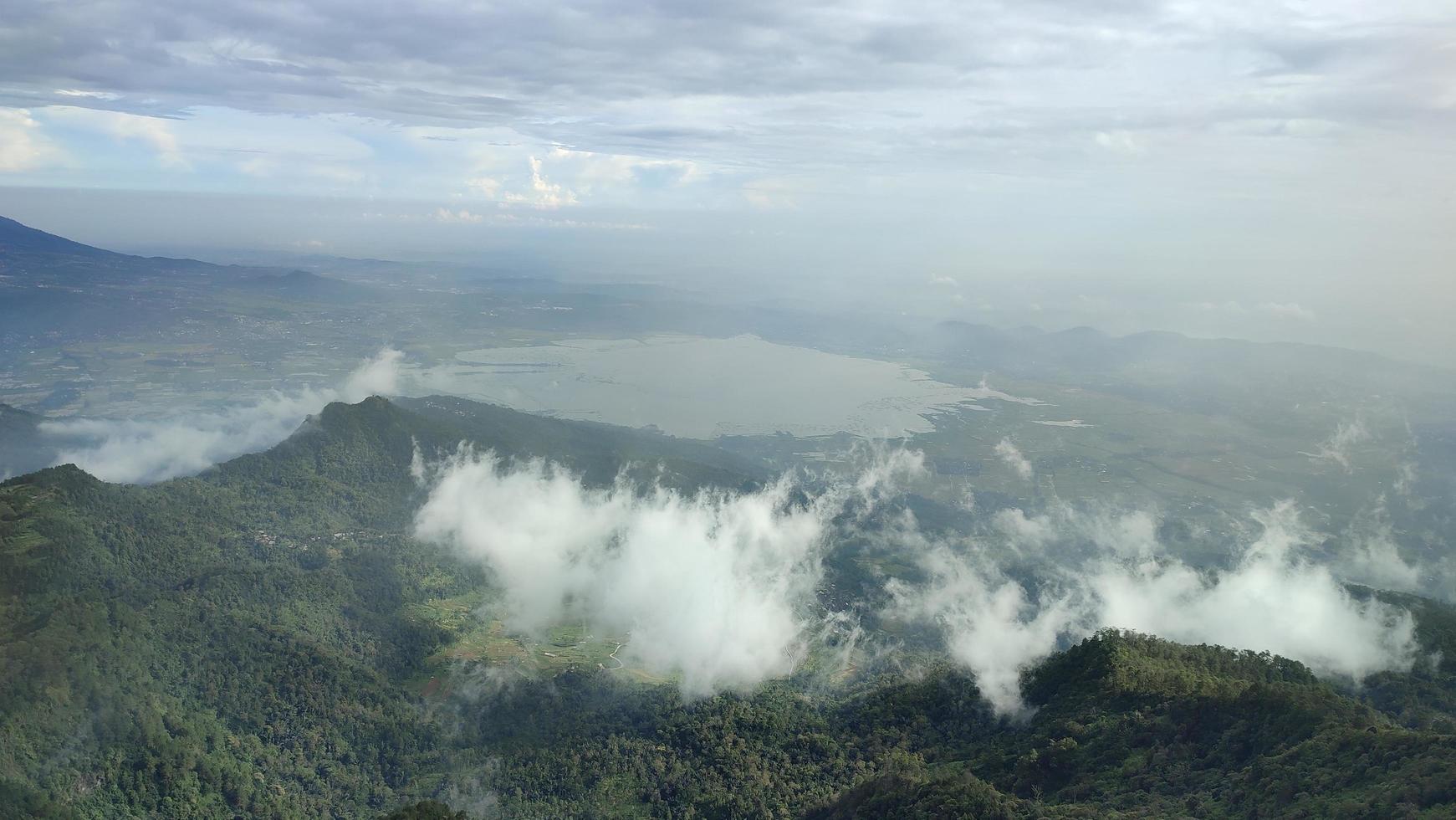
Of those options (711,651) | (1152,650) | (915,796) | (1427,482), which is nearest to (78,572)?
(711,651)

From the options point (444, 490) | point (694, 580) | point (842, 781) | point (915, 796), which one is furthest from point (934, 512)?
point (915, 796)

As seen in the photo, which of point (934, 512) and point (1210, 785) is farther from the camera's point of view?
point (934, 512)

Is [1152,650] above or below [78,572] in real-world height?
above

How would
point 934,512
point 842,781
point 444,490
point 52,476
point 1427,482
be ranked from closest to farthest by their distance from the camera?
point 842,781 < point 52,476 < point 444,490 < point 934,512 < point 1427,482

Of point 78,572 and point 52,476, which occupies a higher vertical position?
point 52,476

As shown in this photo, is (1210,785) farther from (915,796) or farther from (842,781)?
(842,781)

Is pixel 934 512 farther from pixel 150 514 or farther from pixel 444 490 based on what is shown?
pixel 150 514

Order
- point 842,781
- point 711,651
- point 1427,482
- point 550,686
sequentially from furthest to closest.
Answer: point 1427,482
point 711,651
point 550,686
point 842,781

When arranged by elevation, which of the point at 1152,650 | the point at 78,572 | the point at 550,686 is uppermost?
the point at 1152,650

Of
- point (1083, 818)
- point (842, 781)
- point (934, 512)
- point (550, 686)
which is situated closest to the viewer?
point (1083, 818)
